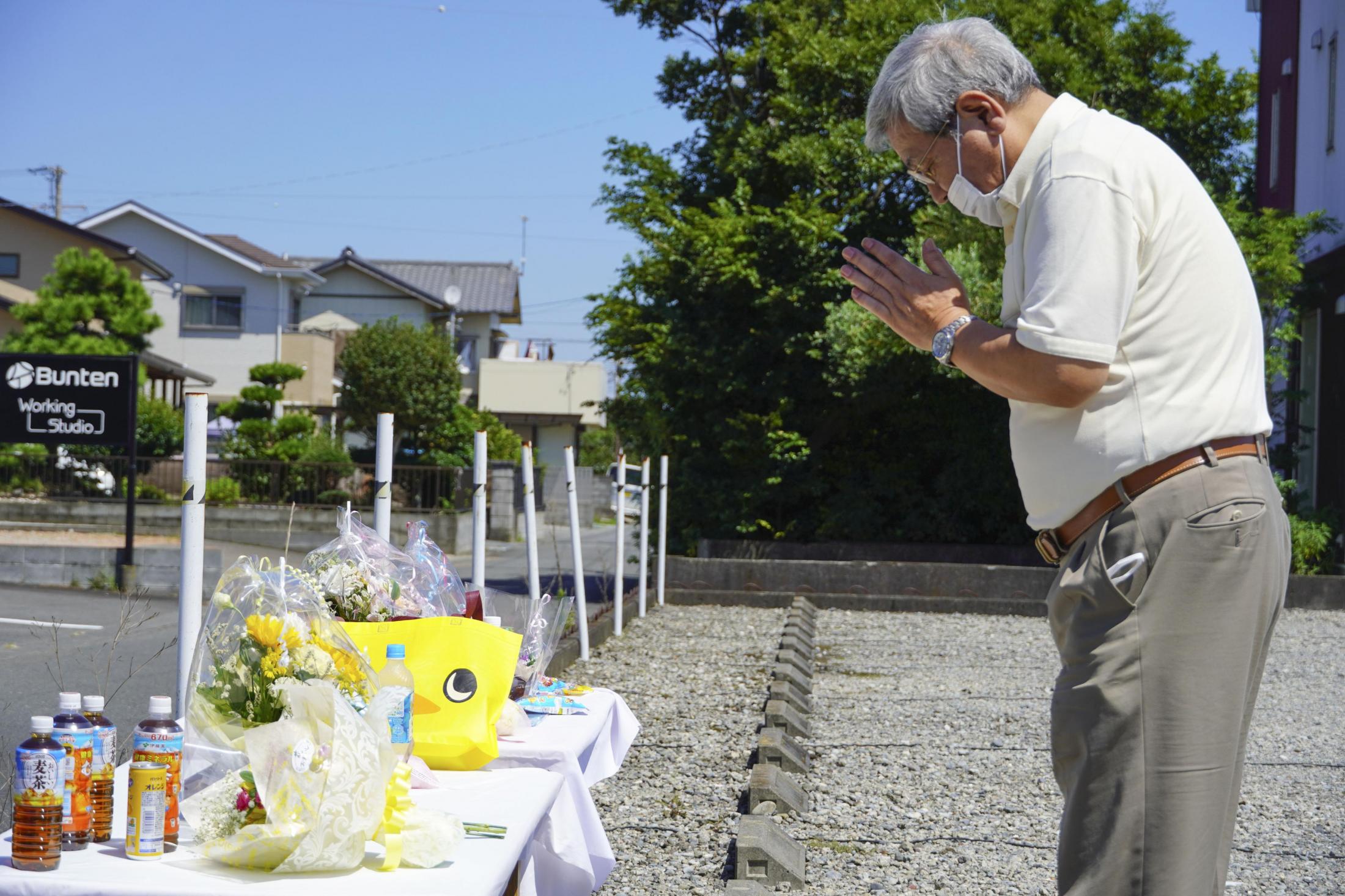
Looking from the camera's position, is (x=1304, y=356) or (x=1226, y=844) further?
(x=1304, y=356)

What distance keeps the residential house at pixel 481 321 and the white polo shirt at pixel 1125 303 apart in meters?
30.3

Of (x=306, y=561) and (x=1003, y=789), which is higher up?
(x=306, y=561)

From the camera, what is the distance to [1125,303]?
168 centimetres

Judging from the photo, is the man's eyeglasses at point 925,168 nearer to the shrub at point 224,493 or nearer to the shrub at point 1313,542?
the shrub at point 1313,542

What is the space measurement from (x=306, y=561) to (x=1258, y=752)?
4303 millimetres

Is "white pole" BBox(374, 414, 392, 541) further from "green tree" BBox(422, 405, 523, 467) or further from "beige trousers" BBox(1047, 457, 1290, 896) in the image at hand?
"green tree" BBox(422, 405, 523, 467)

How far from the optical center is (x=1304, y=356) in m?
13.1

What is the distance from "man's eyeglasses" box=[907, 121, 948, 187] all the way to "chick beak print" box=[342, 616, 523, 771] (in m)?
1.22

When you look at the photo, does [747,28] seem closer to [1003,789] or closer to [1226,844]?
[1003,789]

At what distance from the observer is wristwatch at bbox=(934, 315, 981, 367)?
1860 millimetres

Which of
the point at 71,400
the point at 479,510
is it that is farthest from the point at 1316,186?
the point at 71,400

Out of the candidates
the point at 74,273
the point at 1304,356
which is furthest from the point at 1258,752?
the point at 74,273

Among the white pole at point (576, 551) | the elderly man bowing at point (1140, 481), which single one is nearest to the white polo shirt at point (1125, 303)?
the elderly man bowing at point (1140, 481)

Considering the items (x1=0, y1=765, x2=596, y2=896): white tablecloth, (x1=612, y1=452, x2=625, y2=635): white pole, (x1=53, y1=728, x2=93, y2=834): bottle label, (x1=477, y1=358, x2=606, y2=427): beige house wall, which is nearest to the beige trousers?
(x1=0, y1=765, x2=596, y2=896): white tablecloth
